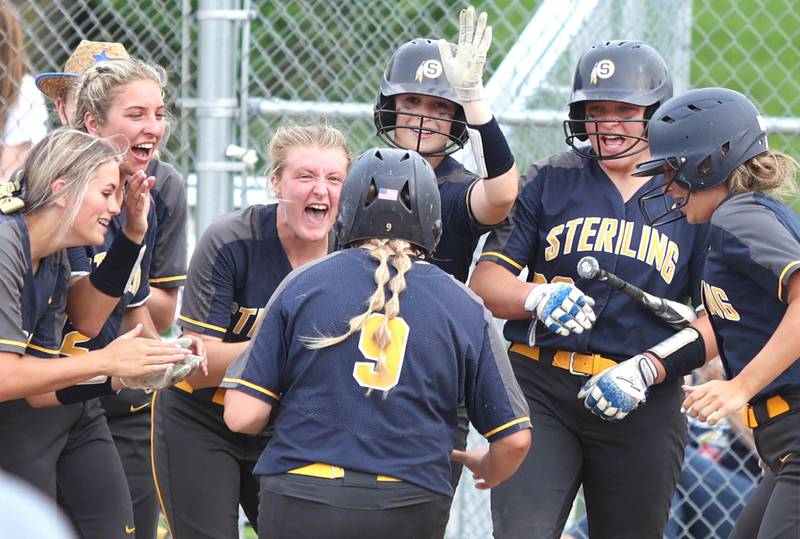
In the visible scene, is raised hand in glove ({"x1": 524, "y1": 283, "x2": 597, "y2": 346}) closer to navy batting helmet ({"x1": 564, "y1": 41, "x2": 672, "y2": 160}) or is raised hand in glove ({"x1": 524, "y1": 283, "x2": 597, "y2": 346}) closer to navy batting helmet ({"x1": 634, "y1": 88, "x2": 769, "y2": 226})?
navy batting helmet ({"x1": 634, "y1": 88, "x2": 769, "y2": 226})

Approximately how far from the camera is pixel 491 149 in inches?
129

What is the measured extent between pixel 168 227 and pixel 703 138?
73.0 inches

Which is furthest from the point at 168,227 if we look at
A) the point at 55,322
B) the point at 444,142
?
the point at 444,142

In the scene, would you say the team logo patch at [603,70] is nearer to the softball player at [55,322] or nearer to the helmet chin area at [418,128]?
the helmet chin area at [418,128]

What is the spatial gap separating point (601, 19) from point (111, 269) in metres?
2.42

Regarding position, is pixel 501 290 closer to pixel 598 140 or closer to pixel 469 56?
pixel 598 140

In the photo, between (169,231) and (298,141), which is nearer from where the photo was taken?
(298,141)

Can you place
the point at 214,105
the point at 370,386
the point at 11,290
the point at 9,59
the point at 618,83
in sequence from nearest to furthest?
the point at 370,386 < the point at 11,290 < the point at 618,83 < the point at 214,105 < the point at 9,59

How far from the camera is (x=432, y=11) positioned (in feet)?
23.2

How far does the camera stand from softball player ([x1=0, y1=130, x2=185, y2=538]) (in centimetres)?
296

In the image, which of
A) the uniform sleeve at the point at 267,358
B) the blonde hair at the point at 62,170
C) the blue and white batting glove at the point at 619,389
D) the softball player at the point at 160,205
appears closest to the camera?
the uniform sleeve at the point at 267,358

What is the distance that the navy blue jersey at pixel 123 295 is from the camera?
344 centimetres

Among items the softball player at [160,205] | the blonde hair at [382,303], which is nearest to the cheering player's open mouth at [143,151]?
the softball player at [160,205]

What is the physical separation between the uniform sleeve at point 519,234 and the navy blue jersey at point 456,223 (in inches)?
3.5
